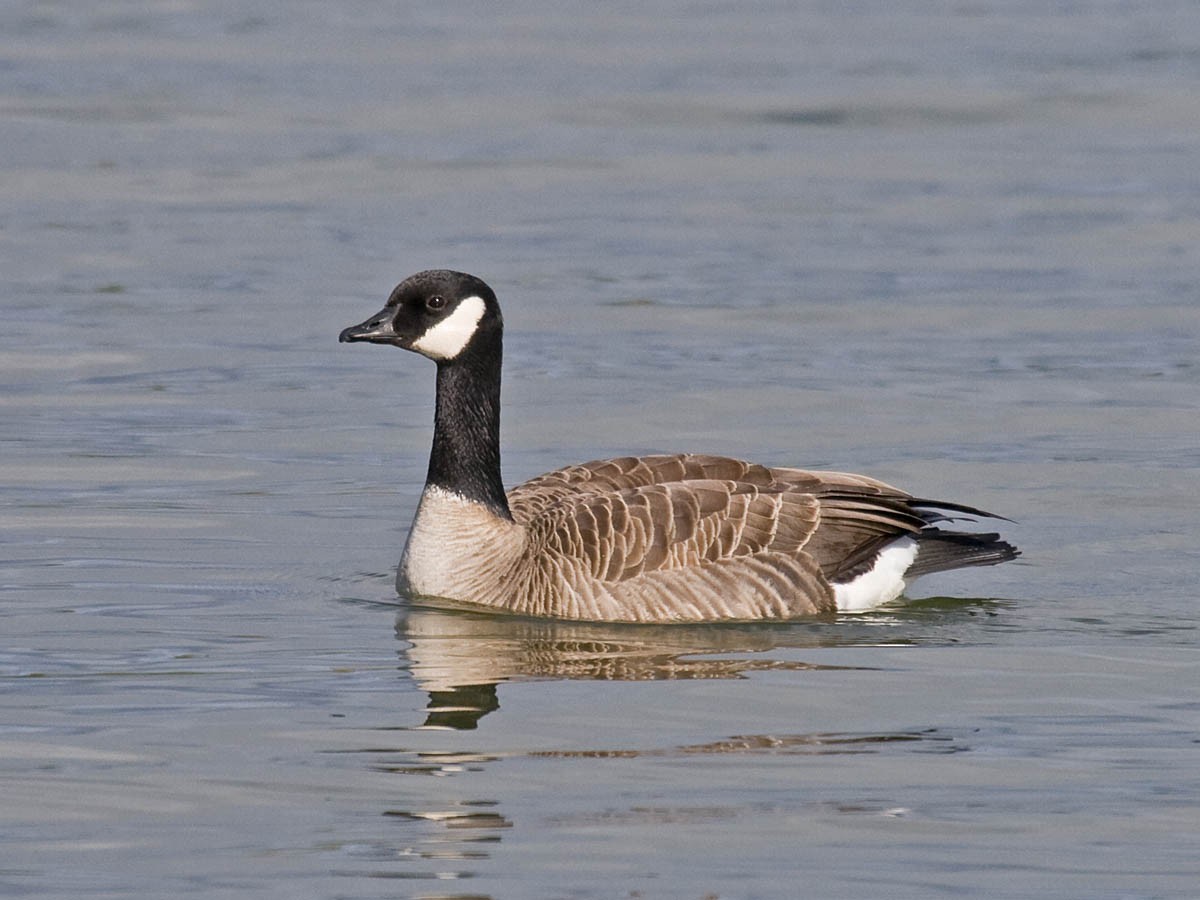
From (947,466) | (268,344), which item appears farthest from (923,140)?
(947,466)

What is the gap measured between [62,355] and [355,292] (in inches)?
139

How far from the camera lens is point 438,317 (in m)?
13.3

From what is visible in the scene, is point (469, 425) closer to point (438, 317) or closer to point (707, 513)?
point (438, 317)

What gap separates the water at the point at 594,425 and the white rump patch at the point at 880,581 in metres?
0.36

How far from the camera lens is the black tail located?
13.2m

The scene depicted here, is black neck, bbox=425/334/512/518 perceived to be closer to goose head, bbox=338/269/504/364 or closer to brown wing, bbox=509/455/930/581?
goose head, bbox=338/269/504/364

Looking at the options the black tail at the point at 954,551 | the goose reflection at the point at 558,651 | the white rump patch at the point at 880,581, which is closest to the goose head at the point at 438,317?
the goose reflection at the point at 558,651

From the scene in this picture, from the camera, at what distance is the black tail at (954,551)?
1325 cm

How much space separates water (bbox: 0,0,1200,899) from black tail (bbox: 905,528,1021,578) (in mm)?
333

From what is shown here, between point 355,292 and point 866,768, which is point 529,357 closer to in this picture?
point 355,292

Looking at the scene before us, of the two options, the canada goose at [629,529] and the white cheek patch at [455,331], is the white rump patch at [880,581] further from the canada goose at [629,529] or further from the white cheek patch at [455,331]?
the white cheek patch at [455,331]

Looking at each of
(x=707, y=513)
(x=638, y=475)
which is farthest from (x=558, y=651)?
(x=638, y=475)

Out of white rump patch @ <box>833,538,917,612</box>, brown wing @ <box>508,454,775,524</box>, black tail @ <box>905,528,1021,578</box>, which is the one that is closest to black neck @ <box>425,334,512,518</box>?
brown wing @ <box>508,454,775,524</box>

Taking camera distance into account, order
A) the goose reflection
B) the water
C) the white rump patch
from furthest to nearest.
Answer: the white rump patch → the goose reflection → the water
